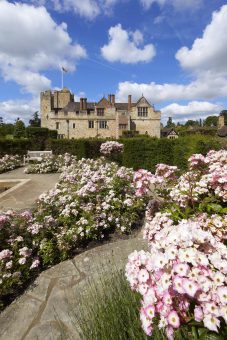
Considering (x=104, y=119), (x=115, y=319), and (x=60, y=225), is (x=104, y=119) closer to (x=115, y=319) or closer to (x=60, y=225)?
(x=60, y=225)

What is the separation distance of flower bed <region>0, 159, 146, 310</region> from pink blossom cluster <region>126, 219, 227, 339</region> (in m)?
2.28

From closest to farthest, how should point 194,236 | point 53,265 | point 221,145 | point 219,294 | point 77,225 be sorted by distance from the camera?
point 219,294 → point 194,236 → point 53,265 → point 77,225 → point 221,145

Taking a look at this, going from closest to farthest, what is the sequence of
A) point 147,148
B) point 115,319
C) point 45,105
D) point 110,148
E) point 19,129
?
point 115,319 < point 147,148 < point 110,148 < point 45,105 < point 19,129

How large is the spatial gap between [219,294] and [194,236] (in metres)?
0.29

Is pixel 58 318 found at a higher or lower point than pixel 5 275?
lower

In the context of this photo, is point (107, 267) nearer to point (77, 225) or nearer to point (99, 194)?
point (77, 225)

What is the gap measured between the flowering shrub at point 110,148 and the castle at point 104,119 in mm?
30282

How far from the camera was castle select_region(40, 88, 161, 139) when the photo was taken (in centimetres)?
4500

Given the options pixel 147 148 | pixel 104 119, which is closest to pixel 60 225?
pixel 147 148

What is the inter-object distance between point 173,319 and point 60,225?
3.44 meters

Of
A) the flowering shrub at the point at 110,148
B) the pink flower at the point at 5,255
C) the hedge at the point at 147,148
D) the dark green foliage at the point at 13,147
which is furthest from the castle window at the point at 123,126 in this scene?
the pink flower at the point at 5,255

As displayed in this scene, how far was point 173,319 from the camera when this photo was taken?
3.86ft

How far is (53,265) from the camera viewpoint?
3578mm

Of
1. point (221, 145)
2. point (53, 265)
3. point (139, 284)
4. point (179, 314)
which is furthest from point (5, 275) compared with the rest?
point (221, 145)
